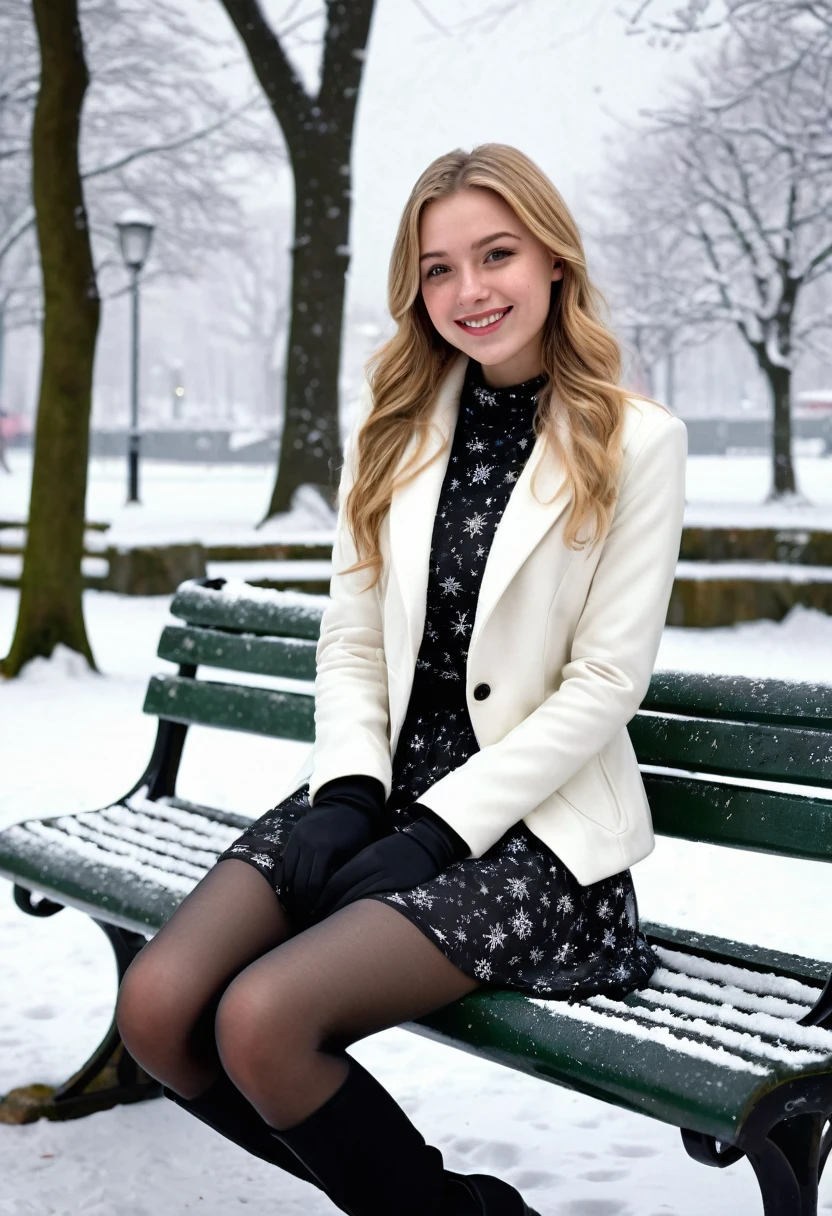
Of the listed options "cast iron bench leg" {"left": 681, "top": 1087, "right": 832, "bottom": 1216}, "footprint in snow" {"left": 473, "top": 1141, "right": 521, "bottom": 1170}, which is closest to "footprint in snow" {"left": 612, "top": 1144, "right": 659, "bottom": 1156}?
"footprint in snow" {"left": 473, "top": 1141, "right": 521, "bottom": 1170}

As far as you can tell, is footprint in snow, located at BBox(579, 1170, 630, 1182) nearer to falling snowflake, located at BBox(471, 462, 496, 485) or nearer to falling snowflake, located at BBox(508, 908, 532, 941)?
falling snowflake, located at BBox(508, 908, 532, 941)

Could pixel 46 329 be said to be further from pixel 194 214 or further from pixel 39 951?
pixel 194 214

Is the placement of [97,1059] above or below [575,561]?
below

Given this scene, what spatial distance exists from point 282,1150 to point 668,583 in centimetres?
107

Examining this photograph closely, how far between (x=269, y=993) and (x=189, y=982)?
0.69 ft

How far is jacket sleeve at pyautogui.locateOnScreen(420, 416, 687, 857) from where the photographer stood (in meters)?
2.42

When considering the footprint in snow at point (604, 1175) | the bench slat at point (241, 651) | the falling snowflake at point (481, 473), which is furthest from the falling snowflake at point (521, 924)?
the bench slat at point (241, 651)

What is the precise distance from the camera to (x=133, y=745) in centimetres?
685

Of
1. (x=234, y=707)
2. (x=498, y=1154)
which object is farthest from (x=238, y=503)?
(x=498, y=1154)

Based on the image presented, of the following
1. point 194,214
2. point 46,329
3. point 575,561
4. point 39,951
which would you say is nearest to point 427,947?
point 575,561

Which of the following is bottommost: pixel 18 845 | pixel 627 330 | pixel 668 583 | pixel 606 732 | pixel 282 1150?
pixel 282 1150

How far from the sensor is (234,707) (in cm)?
352

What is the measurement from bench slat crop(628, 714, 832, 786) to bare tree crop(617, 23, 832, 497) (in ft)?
58.6

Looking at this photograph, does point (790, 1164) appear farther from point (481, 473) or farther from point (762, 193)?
point (762, 193)
